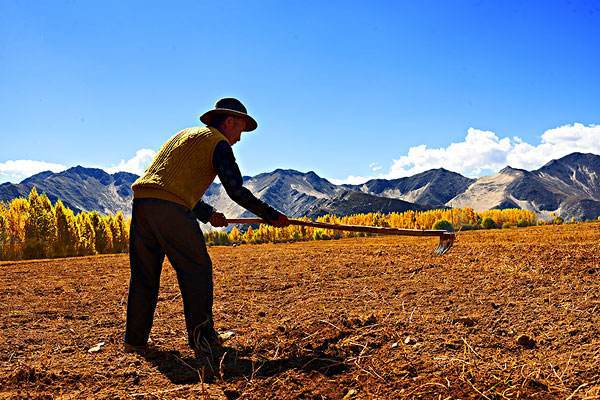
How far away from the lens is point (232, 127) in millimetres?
4074

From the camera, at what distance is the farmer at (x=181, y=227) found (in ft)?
11.9

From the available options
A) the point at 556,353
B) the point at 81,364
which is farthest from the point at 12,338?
the point at 556,353

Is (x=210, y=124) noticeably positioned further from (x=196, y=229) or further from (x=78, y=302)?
(x=78, y=302)

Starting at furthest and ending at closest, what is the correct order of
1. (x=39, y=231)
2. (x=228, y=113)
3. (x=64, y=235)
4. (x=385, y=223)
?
(x=385, y=223), (x=64, y=235), (x=39, y=231), (x=228, y=113)

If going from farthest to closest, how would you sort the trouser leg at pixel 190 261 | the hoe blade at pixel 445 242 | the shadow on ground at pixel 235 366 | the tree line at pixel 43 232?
1. the tree line at pixel 43 232
2. the hoe blade at pixel 445 242
3. the trouser leg at pixel 190 261
4. the shadow on ground at pixel 235 366

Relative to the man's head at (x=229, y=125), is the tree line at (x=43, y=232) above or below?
below

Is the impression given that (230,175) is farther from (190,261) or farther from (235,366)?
(235,366)

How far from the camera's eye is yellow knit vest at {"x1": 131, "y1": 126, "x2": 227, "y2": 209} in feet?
12.0

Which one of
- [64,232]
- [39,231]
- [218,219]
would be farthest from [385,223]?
[218,219]

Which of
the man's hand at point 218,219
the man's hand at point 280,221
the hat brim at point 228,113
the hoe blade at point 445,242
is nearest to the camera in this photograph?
Result: the hat brim at point 228,113

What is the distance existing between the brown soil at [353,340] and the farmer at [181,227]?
28 centimetres

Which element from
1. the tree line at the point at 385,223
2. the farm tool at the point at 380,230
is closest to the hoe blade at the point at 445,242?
the farm tool at the point at 380,230

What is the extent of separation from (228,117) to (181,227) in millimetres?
1084

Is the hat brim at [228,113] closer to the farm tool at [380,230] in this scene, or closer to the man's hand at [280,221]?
the man's hand at [280,221]
